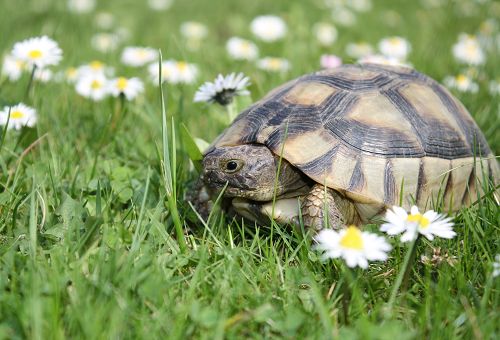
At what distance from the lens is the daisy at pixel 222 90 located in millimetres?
2912

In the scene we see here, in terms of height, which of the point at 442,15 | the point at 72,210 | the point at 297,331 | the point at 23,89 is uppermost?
the point at 442,15

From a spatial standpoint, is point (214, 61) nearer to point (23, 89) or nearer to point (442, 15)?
point (23, 89)

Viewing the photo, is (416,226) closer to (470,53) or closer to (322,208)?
(322,208)

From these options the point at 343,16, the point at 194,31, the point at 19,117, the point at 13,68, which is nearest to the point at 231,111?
the point at 19,117

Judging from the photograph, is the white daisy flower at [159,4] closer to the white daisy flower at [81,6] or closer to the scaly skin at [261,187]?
the white daisy flower at [81,6]

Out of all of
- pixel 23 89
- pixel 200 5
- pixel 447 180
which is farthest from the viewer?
pixel 200 5

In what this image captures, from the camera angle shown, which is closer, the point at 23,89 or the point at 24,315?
the point at 24,315

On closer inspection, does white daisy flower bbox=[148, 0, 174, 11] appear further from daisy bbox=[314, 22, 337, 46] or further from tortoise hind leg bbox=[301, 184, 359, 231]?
tortoise hind leg bbox=[301, 184, 359, 231]

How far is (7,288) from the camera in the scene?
1.95m

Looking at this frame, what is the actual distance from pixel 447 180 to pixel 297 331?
4.29ft

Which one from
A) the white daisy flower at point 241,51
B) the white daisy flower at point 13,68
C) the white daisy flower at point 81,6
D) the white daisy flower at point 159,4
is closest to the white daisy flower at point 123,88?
the white daisy flower at point 13,68

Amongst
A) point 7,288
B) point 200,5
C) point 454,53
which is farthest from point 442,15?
point 7,288

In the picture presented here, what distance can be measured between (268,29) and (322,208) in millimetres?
3355

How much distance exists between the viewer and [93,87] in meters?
3.84
